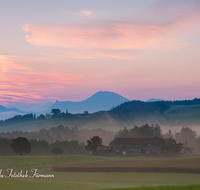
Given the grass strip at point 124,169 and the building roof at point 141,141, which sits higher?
the building roof at point 141,141

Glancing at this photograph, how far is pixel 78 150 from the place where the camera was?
174 meters

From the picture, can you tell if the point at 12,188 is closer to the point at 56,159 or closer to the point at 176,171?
the point at 176,171

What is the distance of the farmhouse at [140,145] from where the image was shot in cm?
14412

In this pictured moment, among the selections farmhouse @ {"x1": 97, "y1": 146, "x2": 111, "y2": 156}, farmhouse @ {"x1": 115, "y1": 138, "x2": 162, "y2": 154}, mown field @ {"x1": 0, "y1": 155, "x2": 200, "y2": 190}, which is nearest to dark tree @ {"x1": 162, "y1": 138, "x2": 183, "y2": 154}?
farmhouse @ {"x1": 115, "y1": 138, "x2": 162, "y2": 154}

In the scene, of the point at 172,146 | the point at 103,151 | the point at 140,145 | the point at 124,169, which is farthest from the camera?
the point at 140,145

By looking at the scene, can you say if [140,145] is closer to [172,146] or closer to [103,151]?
[172,146]

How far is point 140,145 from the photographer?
154m

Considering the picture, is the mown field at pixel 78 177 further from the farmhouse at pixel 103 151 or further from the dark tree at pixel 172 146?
the dark tree at pixel 172 146

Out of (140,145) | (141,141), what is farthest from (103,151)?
(141,141)

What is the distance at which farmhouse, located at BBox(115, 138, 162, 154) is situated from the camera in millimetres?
144125

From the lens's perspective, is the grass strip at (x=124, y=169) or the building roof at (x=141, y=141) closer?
the grass strip at (x=124, y=169)

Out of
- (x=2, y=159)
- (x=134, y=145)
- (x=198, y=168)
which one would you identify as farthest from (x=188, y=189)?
(x=134, y=145)

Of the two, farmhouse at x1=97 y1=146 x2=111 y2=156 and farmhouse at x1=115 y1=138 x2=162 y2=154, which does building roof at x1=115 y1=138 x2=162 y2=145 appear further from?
farmhouse at x1=97 y1=146 x2=111 y2=156

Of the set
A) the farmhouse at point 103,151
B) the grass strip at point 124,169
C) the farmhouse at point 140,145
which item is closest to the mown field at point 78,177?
the grass strip at point 124,169
